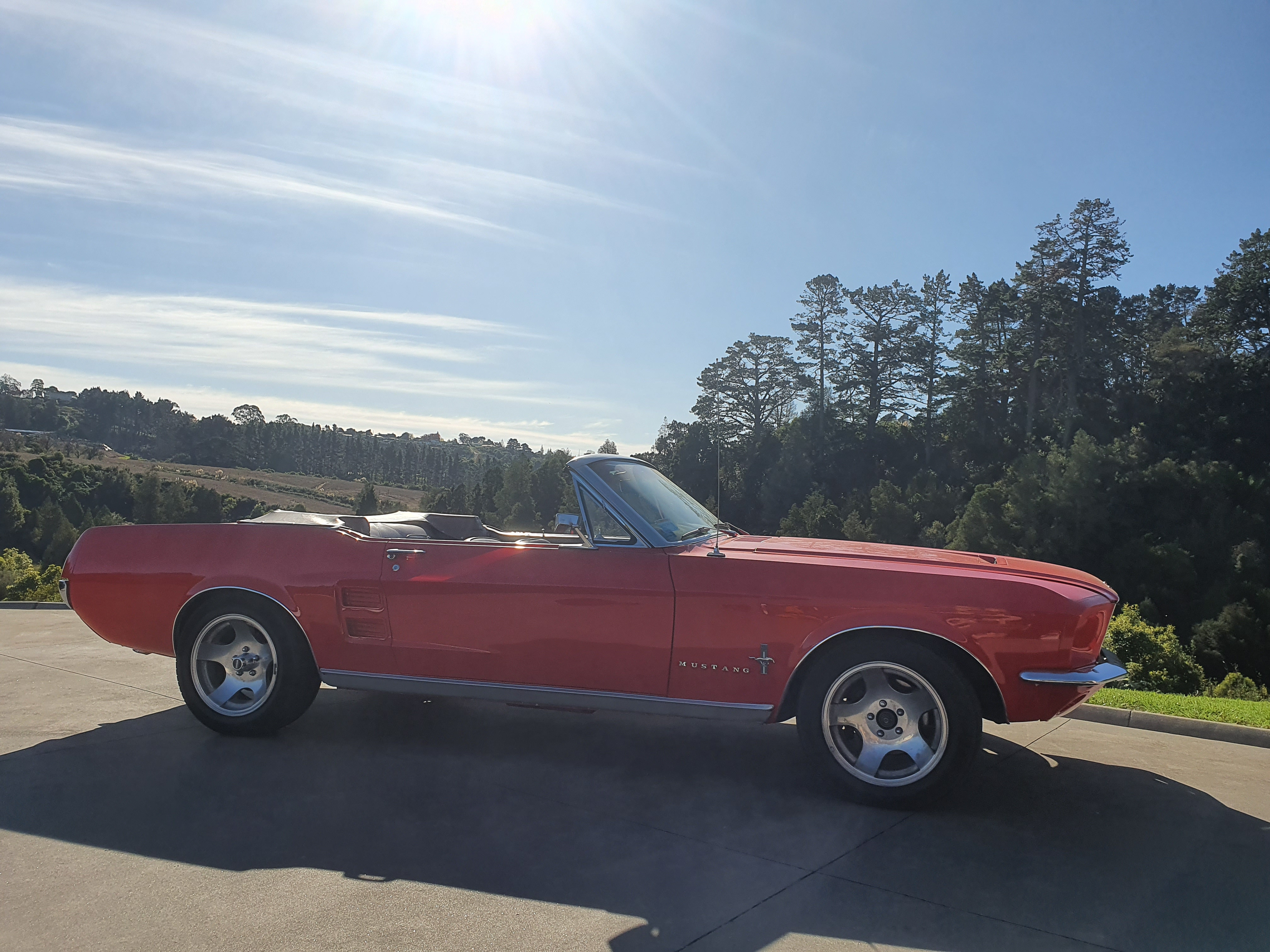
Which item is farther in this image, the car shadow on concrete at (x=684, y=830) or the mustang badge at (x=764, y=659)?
the mustang badge at (x=764, y=659)

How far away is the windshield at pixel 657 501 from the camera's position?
4.67 m

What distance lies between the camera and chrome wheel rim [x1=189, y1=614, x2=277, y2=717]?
4.95m

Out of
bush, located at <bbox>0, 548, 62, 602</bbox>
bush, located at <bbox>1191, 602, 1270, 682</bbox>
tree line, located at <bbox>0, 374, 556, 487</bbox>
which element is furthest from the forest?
tree line, located at <bbox>0, 374, 556, 487</bbox>

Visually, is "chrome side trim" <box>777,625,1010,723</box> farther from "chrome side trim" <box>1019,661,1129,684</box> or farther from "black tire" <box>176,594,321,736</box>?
"black tire" <box>176,594,321,736</box>

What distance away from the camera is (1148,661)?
923 centimetres

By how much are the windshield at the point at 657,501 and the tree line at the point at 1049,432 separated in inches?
631

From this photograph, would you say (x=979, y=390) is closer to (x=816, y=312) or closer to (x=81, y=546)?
(x=816, y=312)

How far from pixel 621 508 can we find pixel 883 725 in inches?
63.7

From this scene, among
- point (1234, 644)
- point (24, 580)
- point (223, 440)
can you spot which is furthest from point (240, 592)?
point (223, 440)

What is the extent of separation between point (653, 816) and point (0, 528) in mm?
78744

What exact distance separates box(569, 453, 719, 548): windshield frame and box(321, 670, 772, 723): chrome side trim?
0.76m

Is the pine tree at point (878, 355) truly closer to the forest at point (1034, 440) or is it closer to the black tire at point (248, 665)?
the forest at point (1034, 440)

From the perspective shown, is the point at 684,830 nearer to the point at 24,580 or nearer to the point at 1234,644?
the point at 24,580

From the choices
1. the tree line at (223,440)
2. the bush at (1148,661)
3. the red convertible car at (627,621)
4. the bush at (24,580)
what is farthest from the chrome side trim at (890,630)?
the tree line at (223,440)
